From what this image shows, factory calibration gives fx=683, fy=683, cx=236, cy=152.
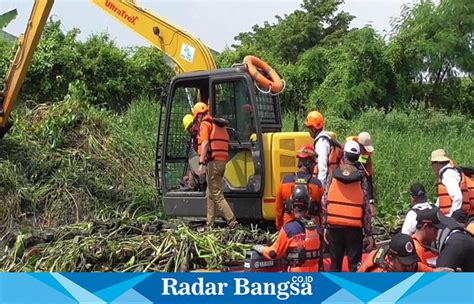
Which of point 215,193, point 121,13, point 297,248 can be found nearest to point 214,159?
point 215,193

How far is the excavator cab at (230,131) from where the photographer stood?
6820mm

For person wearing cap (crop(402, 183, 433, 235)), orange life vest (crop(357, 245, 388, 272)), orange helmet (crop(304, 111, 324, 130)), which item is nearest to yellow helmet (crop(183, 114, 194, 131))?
orange helmet (crop(304, 111, 324, 130))

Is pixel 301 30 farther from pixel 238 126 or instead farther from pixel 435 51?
pixel 238 126

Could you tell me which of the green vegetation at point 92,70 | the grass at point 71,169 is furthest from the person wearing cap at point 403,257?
the green vegetation at point 92,70

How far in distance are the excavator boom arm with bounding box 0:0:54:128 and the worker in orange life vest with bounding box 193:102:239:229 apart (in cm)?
330

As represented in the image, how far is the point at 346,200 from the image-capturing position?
18.0ft

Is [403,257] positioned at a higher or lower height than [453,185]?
lower

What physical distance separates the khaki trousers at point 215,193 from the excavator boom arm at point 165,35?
85.2 inches

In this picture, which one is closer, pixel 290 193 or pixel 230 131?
pixel 290 193

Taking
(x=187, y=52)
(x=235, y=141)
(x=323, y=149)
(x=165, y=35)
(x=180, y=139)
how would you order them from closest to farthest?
(x=323, y=149) → (x=235, y=141) → (x=180, y=139) → (x=187, y=52) → (x=165, y=35)

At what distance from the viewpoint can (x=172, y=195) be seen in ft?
24.1

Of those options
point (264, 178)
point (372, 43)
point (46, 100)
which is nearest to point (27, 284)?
point (264, 178)

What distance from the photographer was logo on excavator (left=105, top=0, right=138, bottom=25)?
373 inches

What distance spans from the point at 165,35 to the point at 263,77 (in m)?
2.59
